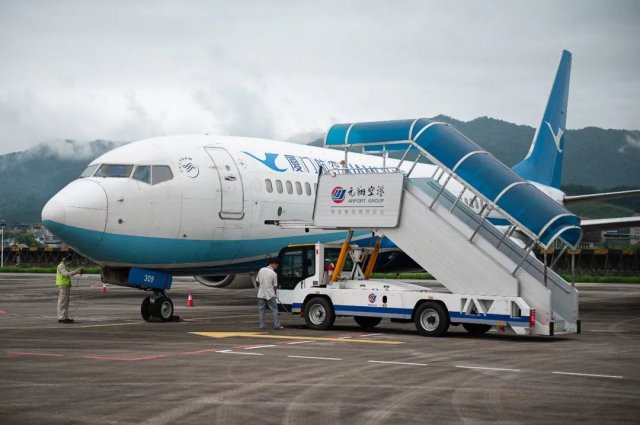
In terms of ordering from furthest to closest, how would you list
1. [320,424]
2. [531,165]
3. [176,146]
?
[531,165] < [176,146] < [320,424]

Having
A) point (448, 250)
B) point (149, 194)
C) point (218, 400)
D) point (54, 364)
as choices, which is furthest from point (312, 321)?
point (218, 400)

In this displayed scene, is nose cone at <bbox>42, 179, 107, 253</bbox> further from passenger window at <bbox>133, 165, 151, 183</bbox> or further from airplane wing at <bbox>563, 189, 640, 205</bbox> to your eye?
airplane wing at <bbox>563, 189, 640, 205</bbox>

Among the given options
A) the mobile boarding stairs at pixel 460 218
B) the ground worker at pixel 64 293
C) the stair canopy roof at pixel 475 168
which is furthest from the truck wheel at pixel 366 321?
the ground worker at pixel 64 293

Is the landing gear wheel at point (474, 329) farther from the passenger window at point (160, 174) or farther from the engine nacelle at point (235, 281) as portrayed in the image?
the engine nacelle at point (235, 281)

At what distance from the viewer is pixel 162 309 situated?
75.1 feet

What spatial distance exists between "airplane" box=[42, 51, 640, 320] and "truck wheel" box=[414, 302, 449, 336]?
15.0ft

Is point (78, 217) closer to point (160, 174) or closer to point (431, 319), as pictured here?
point (160, 174)

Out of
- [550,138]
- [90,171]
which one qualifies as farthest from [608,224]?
[90,171]

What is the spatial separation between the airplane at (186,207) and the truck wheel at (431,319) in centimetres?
457

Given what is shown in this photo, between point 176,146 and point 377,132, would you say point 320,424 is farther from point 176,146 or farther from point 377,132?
point 176,146

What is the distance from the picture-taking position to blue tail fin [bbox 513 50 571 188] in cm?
3662

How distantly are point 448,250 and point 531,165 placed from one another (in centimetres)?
1764

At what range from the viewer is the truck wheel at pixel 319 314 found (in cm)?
2114

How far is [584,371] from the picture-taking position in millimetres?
13750
